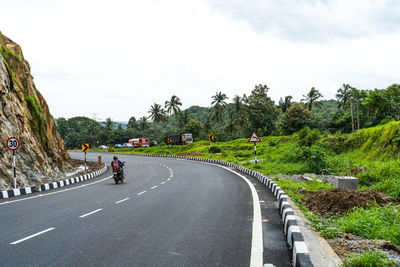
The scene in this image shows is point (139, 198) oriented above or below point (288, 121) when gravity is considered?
below

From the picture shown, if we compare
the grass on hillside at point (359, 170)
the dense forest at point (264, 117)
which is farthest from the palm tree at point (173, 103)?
the grass on hillside at point (359, 170)

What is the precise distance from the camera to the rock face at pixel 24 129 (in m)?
16.4

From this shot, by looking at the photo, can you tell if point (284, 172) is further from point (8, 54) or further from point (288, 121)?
point (288, 121)

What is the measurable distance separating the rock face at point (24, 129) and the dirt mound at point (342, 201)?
13.5m

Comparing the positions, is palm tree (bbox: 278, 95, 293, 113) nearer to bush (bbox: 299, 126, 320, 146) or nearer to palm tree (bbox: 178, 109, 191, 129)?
palm tree (bbox: 178, 109, 191, 129)

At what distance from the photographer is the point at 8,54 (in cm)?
2192

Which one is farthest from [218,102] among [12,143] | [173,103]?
[12,143]

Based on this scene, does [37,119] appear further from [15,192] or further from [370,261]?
[370,261]

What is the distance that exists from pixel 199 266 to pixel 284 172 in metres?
13.4

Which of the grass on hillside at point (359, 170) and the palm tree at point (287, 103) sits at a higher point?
the palm tree at point (287, 103)

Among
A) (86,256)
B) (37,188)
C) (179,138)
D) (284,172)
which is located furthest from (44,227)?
(179,138)

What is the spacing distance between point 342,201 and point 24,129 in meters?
18.1

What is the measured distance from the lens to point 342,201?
7.34m

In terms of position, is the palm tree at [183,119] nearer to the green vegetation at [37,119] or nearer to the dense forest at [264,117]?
the dense forest at [264,117]
